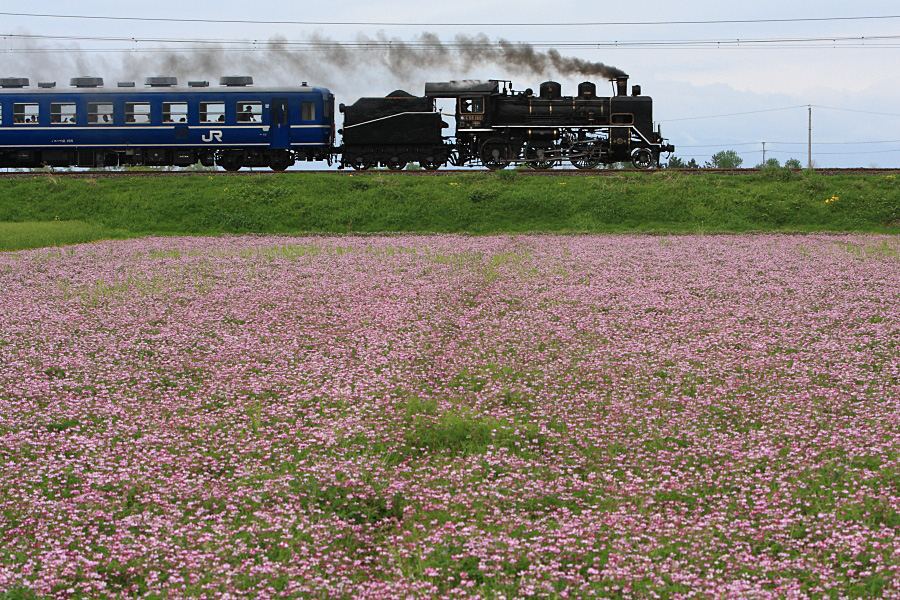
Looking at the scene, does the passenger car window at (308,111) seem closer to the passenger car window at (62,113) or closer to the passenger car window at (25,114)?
the passenger car window at (62,113)

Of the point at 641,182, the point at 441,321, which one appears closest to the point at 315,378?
the point at 441,321

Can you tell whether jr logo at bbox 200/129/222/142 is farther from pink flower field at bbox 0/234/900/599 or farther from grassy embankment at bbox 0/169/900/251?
pink flower field at bbox 0/234/900/599

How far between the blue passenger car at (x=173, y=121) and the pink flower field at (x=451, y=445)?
2484cm

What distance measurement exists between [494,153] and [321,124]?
8351 millimetres

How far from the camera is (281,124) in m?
40.2

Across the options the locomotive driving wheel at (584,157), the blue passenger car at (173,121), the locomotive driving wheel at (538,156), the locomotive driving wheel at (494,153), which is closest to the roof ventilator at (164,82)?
the blue passenger car at (173,121)

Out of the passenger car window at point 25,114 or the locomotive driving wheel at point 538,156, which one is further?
the passenger car window at point 25,114

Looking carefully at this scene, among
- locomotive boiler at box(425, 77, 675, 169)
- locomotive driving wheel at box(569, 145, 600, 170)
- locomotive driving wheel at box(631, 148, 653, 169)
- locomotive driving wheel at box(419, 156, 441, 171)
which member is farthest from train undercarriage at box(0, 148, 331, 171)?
locomotive driving wheel at box(631, 148, 653, 169)

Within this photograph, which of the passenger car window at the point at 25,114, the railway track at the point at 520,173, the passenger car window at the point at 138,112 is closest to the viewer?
the railway track at the point at 520,173

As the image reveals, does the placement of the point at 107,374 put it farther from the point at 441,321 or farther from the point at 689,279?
the point at 689,279

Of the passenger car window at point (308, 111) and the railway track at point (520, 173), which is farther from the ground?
the passenger car window at point (308, 111)

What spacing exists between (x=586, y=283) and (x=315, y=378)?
9.46 m

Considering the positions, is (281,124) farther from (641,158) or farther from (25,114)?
(641,158)

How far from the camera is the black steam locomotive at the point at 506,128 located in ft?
128
